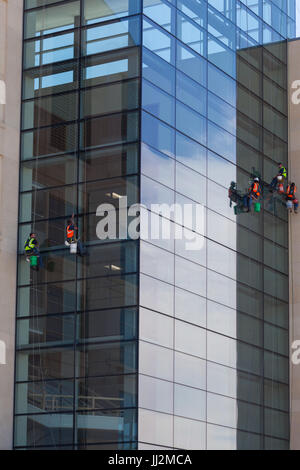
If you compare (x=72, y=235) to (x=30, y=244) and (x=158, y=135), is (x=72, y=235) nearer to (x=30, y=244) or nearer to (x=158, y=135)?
(x=30, y=244)

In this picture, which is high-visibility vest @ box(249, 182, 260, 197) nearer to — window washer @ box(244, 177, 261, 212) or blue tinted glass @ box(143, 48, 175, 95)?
window washer @ box(244, 177, 261, 212)

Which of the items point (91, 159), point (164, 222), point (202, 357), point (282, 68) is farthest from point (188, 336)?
point (282, 68)

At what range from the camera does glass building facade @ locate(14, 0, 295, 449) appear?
38.8m

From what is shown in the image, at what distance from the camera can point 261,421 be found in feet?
147

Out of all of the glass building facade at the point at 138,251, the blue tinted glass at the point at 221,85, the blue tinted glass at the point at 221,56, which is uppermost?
the blue tinted glass at the point at 221,56

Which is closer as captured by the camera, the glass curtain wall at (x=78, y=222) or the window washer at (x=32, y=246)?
the glass curtain wall at (x=78, y=222)

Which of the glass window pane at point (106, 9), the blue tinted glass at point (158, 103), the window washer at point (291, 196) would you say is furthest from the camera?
the window washer at point (291, 196)

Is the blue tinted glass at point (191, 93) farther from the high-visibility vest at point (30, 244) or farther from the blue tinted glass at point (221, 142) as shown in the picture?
the high-visibility vest at point (30, 244)

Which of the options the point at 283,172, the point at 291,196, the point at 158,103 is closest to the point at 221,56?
the point at 283,172

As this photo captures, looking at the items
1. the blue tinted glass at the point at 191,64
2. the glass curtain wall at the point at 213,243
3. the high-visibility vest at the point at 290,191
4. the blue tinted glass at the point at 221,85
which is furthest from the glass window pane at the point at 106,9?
the high-visibility vest at the point at 290,191

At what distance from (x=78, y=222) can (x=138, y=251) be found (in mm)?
3267

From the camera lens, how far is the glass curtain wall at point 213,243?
39594 mm

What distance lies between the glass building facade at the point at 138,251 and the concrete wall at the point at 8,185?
35cm

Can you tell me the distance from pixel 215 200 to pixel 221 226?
116 centimetres
